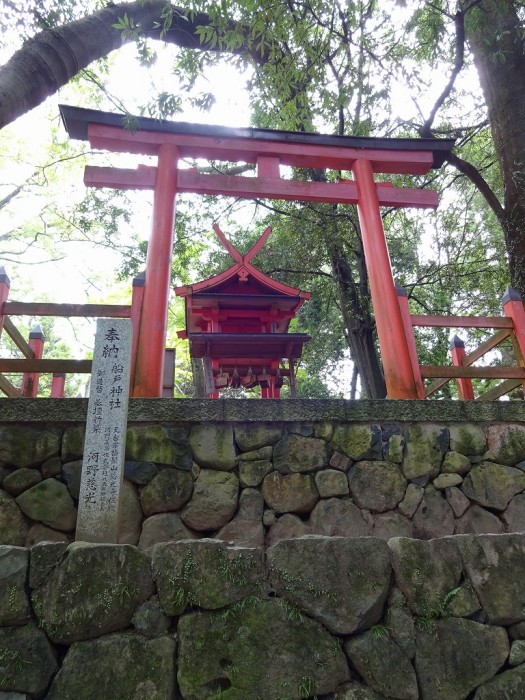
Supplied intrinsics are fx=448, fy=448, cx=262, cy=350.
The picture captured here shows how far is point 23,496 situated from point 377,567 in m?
2.24

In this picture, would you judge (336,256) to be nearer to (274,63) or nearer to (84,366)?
(274,63)

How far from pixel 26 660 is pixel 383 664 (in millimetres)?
1501

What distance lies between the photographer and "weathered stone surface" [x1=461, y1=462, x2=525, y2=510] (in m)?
3.36

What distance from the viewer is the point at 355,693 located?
1.92m

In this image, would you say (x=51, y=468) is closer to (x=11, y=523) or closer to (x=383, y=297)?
(x=11, y=523)

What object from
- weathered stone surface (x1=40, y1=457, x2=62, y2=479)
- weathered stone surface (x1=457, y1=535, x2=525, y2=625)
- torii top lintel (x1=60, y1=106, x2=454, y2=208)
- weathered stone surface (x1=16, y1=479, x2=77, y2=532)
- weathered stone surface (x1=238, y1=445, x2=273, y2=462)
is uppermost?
torii top lintel (x1=60, y1=106, x2=454, y2=208)

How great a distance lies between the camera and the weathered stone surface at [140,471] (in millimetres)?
3043

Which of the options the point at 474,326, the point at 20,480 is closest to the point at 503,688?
the point at 20,480

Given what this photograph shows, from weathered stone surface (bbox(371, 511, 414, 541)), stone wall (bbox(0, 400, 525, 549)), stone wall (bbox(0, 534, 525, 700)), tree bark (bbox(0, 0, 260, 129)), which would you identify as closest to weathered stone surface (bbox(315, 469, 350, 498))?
stone wall (bbox(0, 400, 525, 549))

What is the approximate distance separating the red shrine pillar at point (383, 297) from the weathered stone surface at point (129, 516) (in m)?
2.34

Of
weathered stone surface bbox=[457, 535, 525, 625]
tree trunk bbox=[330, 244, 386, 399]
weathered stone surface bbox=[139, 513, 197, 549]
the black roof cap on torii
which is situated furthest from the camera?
tree trunk bbox=[330, 244, 386, 399]

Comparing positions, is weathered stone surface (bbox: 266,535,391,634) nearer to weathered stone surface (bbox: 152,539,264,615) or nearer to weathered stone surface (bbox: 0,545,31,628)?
weathered stone surface (bbox: 152,539,264,615)

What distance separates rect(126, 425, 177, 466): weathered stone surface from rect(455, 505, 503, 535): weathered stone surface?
7.00 ft

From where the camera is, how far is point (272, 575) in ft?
6.84
